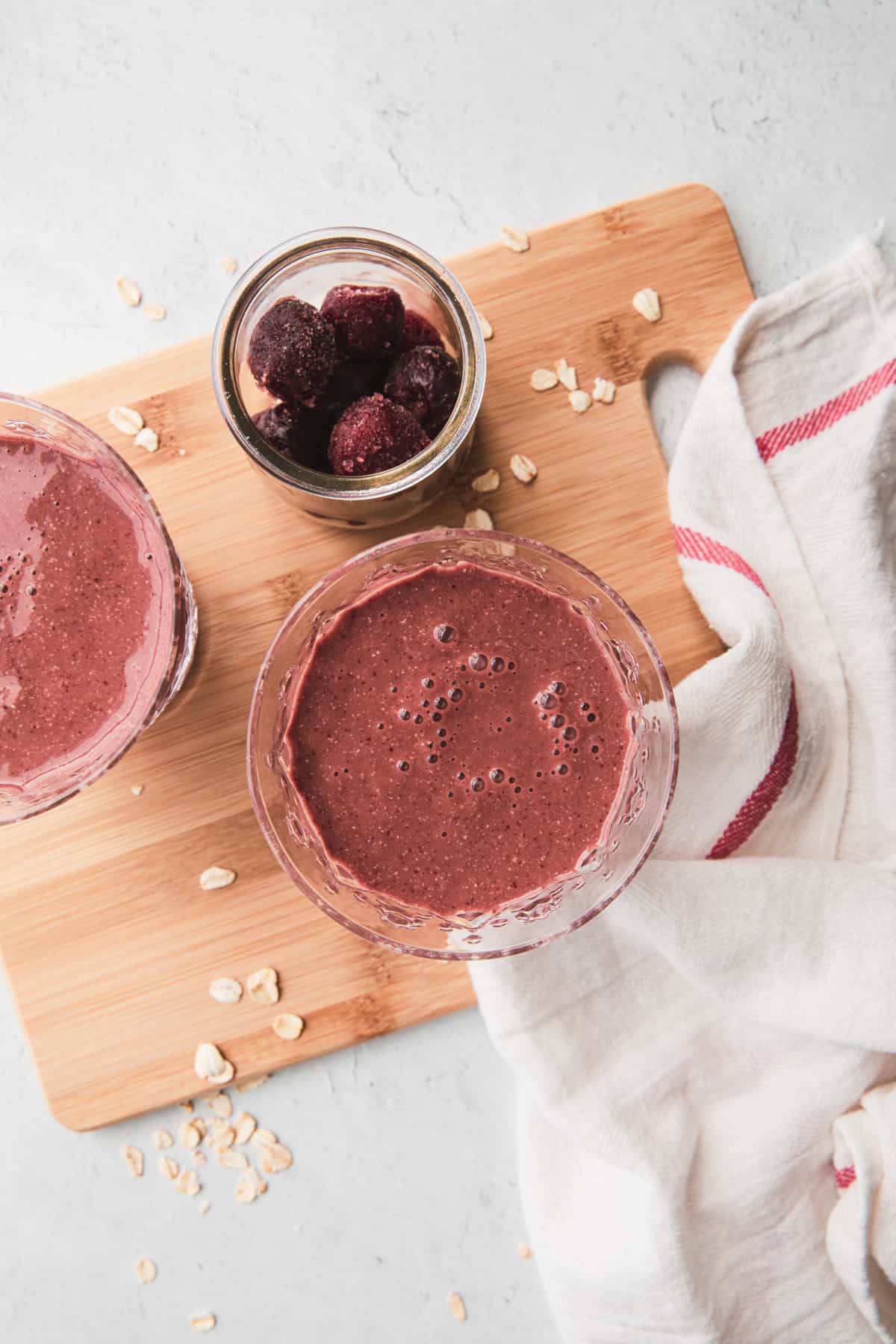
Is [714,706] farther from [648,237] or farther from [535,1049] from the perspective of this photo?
[648,237]

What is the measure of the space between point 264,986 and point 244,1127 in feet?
0.80

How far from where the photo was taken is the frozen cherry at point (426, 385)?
4.07 ft

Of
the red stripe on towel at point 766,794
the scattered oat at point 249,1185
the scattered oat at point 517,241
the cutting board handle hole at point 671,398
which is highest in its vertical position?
the scattered oat at point 517,241

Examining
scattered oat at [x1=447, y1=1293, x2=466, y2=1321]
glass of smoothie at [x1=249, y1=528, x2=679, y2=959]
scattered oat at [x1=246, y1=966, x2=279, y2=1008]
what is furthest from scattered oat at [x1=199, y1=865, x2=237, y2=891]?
scattered oat at [x1=447, y1=1293, x2=466, y2=1321]

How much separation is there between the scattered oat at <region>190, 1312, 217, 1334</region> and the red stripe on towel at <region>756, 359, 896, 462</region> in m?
1.50

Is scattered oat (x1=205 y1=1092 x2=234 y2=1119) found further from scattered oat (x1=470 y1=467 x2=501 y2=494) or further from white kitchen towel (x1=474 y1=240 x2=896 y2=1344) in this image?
scattered oat (x1=470 y1=467 x2=501 y2=494)

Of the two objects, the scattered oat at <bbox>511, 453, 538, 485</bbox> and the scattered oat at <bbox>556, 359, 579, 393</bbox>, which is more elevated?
the scattered oat at <bbox>556, 359, 579, 393</bbox>

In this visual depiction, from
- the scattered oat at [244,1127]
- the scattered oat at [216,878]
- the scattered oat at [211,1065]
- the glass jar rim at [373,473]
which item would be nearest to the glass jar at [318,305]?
the glass jar rim at [373,473]

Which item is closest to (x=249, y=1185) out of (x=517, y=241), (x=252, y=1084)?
(x=252, y=1084)

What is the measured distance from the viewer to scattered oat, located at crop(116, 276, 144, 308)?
1.53 metres

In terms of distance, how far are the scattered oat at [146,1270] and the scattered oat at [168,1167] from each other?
0.15m

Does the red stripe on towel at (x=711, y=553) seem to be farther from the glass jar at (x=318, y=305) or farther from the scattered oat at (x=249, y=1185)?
the scattered oat at (x=249, y=1185)

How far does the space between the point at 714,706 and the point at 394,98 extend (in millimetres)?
995

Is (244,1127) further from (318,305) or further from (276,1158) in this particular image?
(318,305)
